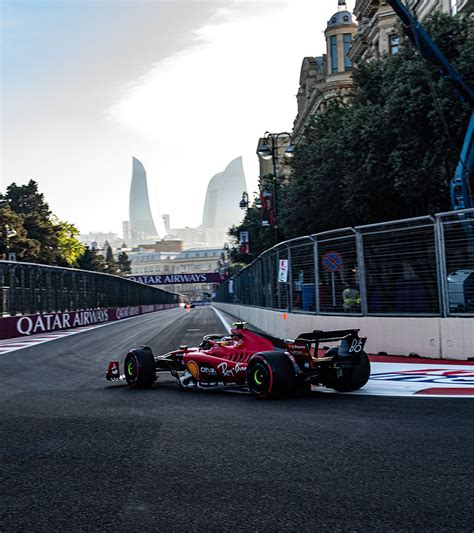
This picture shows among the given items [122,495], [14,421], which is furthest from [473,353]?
[122,495]

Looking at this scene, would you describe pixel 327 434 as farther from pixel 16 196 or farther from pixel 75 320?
pixel 16 196

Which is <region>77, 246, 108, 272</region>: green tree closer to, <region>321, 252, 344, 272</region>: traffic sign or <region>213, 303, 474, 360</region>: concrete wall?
<region>321, 252, 344, 272</region>: traffic sign

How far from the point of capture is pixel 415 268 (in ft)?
39.1

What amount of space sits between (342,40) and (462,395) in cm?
5884

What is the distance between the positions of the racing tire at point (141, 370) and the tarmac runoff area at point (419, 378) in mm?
2015

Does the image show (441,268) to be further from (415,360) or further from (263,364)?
(263,364)

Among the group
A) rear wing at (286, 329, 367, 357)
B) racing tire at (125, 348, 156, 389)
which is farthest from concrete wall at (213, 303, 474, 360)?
racing tire at (125, 348, 156, 389)

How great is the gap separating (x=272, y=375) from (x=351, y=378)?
43.8 inches

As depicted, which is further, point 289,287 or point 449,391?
point 289,287

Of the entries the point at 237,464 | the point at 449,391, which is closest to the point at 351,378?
the point at 449,391

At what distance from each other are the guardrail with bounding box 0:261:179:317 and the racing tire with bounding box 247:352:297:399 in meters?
16.2

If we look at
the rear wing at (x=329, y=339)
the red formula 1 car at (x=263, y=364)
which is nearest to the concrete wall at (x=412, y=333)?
the red formula 1 car at (x=263, y=364)

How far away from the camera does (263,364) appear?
746 centimetres

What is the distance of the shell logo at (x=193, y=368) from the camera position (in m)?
8.44
